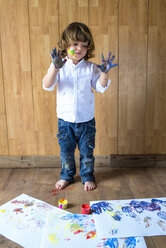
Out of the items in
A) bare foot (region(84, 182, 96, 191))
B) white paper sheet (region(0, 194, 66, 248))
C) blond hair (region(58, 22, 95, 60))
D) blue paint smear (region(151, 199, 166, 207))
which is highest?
blond hair (region(58, 22, 95, 60))

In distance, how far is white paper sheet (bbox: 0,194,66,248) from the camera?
113 centimetres

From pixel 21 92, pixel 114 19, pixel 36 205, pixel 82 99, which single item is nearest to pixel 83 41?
pixel 82 99

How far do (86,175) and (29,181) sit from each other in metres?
0.40

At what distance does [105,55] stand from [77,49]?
427 mm

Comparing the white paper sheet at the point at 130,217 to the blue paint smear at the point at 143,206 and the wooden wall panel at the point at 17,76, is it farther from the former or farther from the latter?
the wooden wall panel at the point at 17,76

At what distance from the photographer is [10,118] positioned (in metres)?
1.89

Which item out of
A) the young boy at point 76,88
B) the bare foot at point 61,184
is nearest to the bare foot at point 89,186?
the young boy at point 76,88

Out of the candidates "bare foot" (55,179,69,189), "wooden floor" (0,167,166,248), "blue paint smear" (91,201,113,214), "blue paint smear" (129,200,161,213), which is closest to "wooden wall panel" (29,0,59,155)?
"wooden floor" (0,167,166,248)

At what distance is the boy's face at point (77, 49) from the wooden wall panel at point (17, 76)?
48 centimetres

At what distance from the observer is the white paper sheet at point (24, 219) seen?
3.72ft

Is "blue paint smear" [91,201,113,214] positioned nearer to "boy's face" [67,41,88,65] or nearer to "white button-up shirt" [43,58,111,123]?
"white button-up shirt" [43,58,111,123]

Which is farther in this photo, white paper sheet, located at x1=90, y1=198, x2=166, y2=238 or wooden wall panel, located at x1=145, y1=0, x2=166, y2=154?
wooden wall panel, located at x1=145, y1=0, x2=166, y2=154

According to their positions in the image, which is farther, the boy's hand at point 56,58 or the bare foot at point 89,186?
the bare foot at point 89,186

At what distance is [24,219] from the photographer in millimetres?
1267
